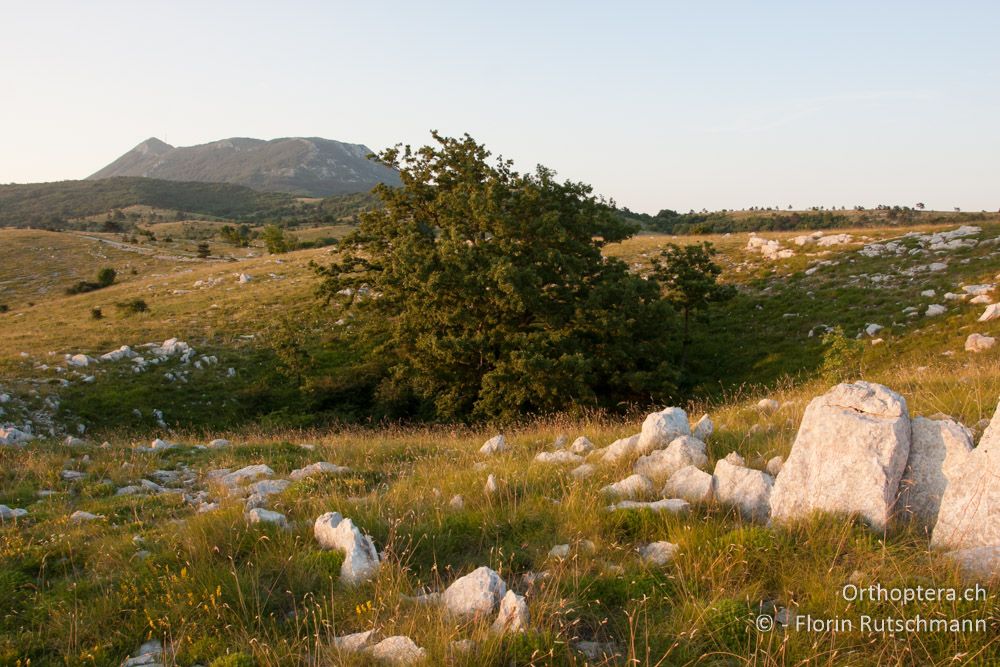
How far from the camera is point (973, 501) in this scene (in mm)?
4547

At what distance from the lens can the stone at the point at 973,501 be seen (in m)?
4.43

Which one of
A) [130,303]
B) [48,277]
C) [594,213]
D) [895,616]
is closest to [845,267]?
[594,213]

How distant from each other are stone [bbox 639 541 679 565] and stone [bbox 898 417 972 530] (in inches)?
78.4

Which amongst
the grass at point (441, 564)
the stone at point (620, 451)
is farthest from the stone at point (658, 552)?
the stone at point (620, 451)

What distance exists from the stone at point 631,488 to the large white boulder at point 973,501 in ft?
8.18

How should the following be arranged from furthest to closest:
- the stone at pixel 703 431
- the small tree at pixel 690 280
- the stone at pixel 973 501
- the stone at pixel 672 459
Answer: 1. the small tree at pixel 690 280
2. the stone at pixel 703 431
3. the stone at pixel 672 459
4. the stone at pixel 973 501

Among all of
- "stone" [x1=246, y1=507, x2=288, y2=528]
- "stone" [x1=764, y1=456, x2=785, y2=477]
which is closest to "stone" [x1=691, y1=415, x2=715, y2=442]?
"stone" [x1=764, y1=456, x2=785, y2=477]

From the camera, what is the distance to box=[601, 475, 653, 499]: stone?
20.4 ft

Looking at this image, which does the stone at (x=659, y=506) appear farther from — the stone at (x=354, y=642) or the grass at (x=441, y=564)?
the stone at (x=354, y=642)

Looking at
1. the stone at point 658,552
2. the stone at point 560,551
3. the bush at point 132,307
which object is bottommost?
the stone at point 560,551

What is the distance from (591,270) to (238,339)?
1654 centimetres

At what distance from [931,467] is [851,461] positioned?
656 mm

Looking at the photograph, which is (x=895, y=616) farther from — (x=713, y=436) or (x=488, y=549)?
(x=713, y=436)

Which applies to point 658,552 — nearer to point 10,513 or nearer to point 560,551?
point 560,551
